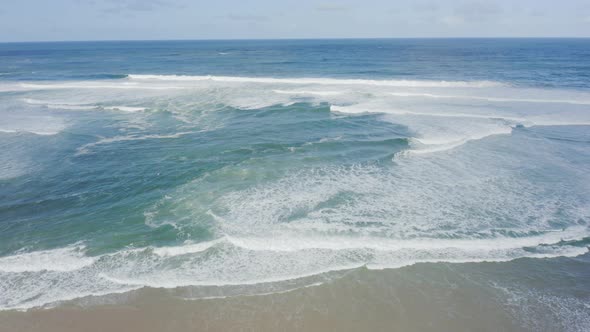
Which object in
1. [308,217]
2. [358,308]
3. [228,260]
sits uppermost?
[308,217]

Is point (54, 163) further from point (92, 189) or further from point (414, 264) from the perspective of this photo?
point (414, 264)

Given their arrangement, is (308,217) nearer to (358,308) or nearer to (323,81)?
(358,308)

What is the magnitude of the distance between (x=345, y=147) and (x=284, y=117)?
675cm

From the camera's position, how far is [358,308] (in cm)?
697

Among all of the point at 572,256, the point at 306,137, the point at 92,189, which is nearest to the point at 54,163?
the point at 92,189

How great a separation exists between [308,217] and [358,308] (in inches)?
141

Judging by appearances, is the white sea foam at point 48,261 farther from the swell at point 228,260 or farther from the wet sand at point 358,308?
the wet sand at point 358,308

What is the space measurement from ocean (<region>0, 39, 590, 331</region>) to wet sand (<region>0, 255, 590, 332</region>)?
36mm

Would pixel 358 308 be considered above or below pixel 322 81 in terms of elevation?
below

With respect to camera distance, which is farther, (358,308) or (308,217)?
(308,217)

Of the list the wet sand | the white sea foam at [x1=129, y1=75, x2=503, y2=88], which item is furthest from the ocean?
the white sea foam at [x1=129, y1=75, x2=503, y2=88]

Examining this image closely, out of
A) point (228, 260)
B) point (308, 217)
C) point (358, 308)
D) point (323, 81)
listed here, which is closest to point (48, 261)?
point (228, 260)

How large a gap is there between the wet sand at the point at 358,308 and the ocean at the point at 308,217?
0.04 metres

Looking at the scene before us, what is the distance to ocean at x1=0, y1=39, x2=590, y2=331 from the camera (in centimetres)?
716
